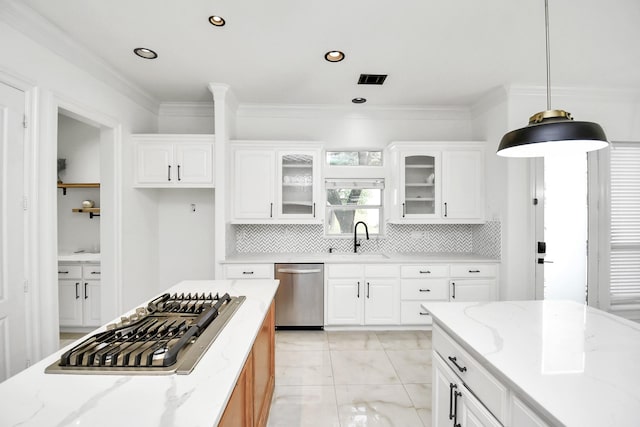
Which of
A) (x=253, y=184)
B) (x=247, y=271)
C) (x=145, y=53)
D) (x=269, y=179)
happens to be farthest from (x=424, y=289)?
(x=145, y=53)

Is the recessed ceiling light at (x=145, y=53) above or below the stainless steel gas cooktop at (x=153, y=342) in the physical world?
above

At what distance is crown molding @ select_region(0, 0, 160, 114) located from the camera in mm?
2039

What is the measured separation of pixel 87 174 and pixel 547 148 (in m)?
4.67

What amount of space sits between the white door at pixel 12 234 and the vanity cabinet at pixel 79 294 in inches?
60.7

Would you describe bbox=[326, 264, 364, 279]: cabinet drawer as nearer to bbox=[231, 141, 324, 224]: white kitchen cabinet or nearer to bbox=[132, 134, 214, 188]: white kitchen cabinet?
bbox=[231, 141, 324, 224]: white kitchen cabinet

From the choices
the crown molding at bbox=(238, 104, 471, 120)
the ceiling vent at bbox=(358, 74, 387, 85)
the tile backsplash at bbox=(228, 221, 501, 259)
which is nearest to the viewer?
the ceiling vent at bbox=(358, 74, 387, 85)

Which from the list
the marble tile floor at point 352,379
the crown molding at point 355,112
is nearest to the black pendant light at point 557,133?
the marble tile floor at point 352,379

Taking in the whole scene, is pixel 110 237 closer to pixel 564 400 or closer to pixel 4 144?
pixel 4 144

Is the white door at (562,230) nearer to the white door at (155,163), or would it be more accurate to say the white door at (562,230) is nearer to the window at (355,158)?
the window at (355,158)

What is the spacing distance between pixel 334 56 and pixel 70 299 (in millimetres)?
3920

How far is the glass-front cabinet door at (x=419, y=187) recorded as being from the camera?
3.86 meters

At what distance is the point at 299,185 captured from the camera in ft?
12.5

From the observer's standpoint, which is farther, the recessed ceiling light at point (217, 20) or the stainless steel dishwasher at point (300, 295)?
the stainless steel dishwasher at point (300, 295)

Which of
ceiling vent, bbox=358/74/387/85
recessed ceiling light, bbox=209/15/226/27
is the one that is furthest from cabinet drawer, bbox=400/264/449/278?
recessed ceiling light, bbox=209/15/226/27
